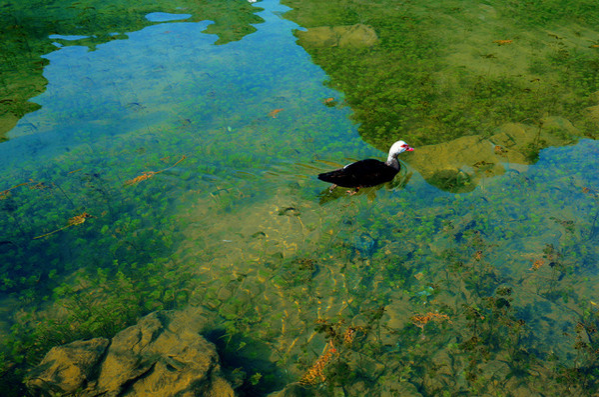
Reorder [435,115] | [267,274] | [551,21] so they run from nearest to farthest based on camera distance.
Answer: [267,274], [435,115], [551,21]

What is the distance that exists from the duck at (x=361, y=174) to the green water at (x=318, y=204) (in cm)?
22

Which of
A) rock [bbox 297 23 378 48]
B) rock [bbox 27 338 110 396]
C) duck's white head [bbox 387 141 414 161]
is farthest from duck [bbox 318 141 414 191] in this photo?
rock [bbox 297 23 378 48]

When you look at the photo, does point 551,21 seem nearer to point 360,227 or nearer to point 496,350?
point 360,227

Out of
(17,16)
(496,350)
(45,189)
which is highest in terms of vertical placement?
(17,16)

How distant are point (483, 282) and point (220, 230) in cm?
311

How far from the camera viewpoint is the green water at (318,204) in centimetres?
383

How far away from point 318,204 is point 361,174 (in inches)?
27.6

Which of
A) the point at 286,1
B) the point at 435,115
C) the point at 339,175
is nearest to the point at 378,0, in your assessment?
the point at 286,1

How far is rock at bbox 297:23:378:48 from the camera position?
9117mm

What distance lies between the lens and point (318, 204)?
5.38 m

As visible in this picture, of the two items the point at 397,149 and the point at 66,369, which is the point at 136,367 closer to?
the point at 66,369

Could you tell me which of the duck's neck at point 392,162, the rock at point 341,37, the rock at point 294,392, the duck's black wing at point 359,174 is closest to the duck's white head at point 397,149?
the duck's neck at point 392,162

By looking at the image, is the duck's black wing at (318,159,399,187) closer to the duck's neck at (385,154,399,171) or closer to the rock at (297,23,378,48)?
the duck's neck at (385,154,399,171)

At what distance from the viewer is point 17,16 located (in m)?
10.4
